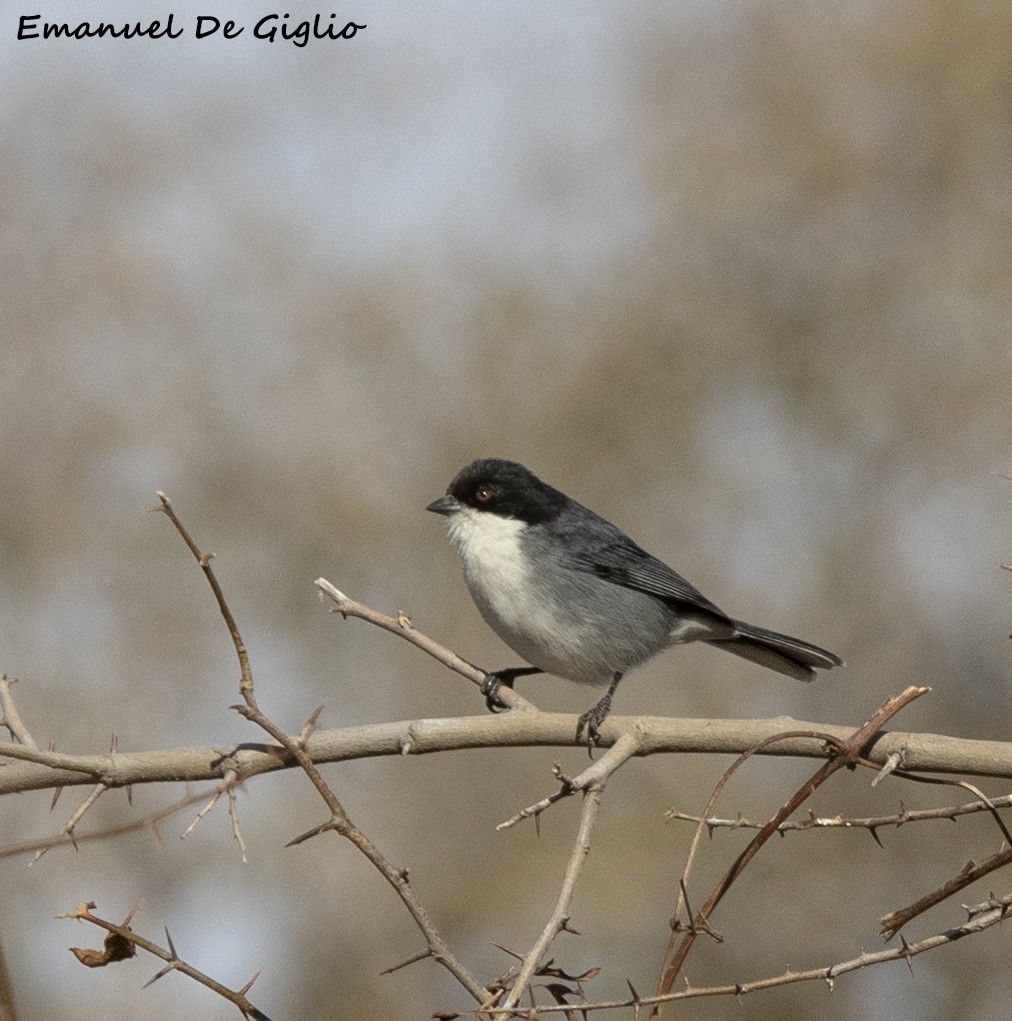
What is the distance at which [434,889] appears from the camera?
35.9 feet

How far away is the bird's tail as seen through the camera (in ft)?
21.5

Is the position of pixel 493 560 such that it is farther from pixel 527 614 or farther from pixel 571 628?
pixel 571 628

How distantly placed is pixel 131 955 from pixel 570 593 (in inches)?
159

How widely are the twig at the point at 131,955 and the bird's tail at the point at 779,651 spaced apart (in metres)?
4.32

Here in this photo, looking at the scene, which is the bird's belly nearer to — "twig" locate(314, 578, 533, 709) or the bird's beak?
the bird's beak

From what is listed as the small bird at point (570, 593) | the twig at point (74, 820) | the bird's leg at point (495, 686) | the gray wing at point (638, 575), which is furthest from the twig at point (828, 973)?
the gray wing at point (638, 575)

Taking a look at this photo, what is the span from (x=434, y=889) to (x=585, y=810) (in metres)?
8.04

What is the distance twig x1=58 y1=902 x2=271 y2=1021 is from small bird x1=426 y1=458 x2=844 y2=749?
366cm

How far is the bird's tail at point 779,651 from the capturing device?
6.54 m

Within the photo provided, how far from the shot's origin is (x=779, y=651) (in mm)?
6711

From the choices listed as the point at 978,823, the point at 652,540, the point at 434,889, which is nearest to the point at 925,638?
the point at 978,823

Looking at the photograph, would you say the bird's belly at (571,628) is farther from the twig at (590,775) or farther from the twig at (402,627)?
the twig at (590,775)

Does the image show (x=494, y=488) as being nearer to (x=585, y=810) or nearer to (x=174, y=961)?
(x=585, y=810)

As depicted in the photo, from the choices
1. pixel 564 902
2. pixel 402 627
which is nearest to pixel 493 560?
pixel 402 627
